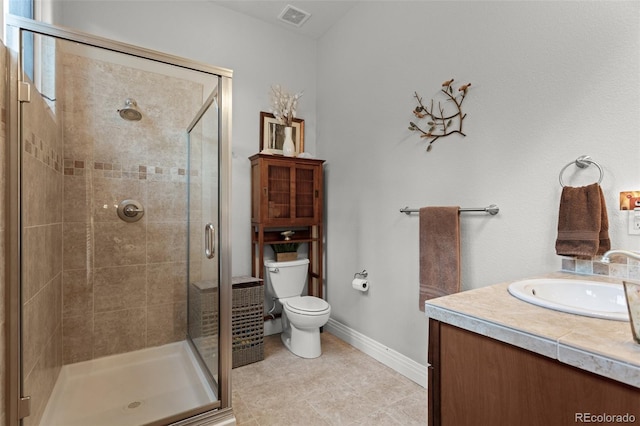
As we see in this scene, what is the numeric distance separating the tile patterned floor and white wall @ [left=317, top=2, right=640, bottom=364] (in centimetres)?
25

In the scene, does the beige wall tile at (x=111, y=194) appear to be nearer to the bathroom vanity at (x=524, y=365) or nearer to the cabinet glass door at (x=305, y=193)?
the cabinet glass door at (x=305, y=193)

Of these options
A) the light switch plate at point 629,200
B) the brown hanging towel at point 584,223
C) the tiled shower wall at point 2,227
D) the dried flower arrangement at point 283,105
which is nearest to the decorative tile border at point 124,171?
the tiled shower wall at point 2,227

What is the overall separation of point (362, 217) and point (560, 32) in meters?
1.61

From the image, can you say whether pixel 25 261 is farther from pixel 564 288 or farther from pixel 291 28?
pixel 291 28

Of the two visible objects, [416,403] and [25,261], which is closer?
[25,261]

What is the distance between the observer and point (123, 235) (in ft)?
6.41

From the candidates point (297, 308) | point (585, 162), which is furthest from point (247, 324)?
point (585, 162)

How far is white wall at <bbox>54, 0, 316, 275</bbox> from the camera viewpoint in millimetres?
2334

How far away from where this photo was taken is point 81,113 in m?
1.82

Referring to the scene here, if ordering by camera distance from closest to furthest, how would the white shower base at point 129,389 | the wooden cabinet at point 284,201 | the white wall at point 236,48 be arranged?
the white shower base at point 129,389, the white wall at point 236,48, the wooden cabinet at point 284,201

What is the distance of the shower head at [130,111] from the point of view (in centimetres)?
188

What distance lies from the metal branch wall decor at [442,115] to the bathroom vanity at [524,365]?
117 centimetres

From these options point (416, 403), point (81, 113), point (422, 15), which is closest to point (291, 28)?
point (422, 15)

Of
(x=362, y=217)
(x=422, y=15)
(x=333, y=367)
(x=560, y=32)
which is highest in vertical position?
(x=422, y=15)
